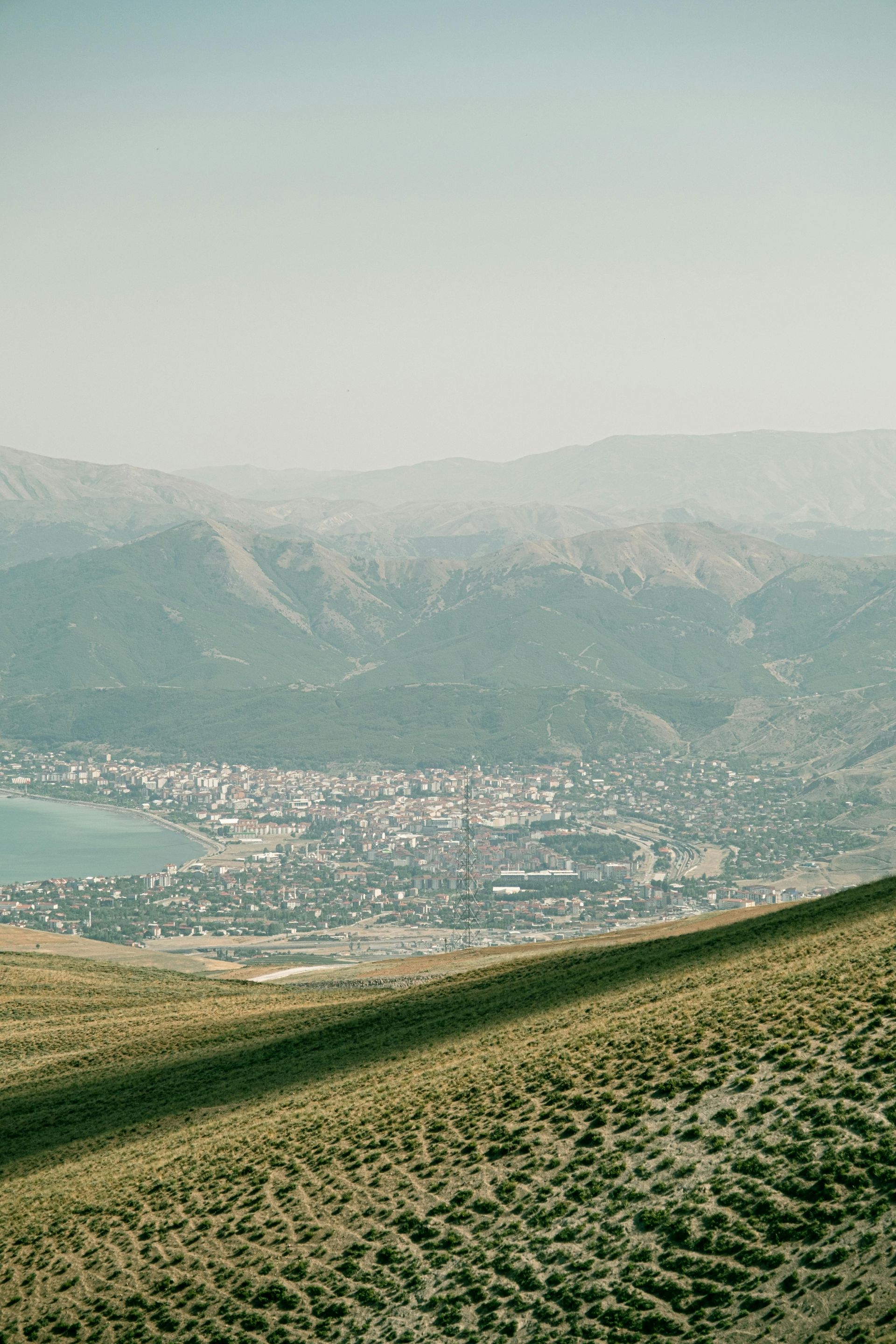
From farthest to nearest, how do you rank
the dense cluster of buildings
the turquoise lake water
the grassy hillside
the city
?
1. the turquoise lake water
2. the dense cluster of buildings
3. the city
4. the grassy hillside

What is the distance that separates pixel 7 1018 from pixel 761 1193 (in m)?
45.8

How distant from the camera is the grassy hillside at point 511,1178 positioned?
55.8 feet

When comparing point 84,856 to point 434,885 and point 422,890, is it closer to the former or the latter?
point 422,890

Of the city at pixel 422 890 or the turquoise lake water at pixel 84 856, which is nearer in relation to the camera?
the city at pixel 422 890

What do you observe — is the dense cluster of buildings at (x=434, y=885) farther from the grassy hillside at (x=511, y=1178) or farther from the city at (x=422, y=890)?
the grassy hillside at (x=511, y=1178)

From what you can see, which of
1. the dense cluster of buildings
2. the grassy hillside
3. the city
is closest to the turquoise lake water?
the city

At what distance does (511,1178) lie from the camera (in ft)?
71.6

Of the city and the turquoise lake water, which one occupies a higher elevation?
the turquoise lake water

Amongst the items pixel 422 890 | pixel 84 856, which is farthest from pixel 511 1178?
pixel 84 856

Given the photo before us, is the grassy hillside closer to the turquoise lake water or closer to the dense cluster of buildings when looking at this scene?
the dense cluster of buildings

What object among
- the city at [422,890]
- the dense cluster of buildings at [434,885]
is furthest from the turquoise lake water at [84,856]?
the dense cluster of buildings at [434,885]

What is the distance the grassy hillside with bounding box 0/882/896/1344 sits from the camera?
17.0 m

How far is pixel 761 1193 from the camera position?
18.3 metres

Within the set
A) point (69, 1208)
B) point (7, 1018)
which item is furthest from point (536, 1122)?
point (7, 1018)
